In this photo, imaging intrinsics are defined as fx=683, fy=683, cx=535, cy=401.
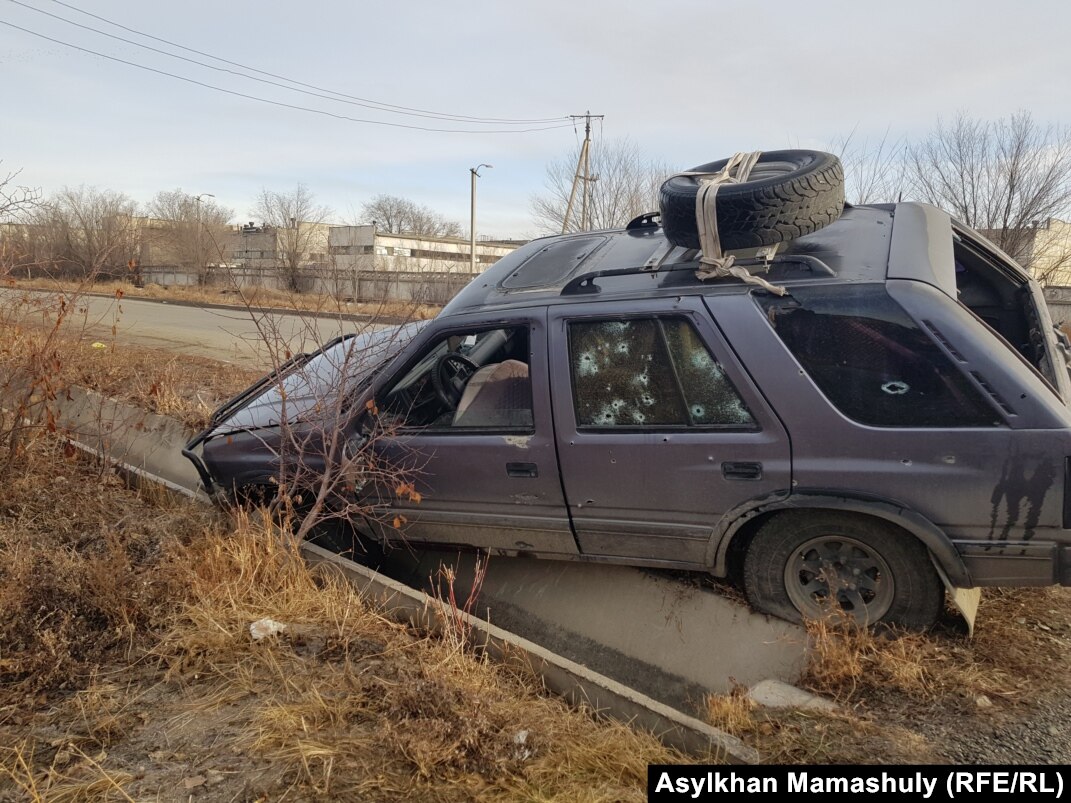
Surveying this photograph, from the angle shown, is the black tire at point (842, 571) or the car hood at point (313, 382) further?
the car hood at point (313, 382)

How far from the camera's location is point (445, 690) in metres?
2.56

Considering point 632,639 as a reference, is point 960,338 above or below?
above

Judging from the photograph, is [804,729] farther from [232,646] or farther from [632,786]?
[232,646]

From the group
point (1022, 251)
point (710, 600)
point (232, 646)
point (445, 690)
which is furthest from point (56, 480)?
point (1022, 251)

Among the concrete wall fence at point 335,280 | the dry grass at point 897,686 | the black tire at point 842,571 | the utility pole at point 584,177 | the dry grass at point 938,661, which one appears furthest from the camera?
the utility pole at point 584,177

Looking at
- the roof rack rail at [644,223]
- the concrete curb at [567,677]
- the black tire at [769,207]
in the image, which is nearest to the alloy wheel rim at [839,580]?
the concrete curb at [567,677]

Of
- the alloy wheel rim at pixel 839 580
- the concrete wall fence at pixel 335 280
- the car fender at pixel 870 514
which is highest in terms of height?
the concrete wall fence at pixel 335 280

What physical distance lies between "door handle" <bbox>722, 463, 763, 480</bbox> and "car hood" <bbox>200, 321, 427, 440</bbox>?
1.95 metres

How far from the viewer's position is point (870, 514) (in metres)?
2.86

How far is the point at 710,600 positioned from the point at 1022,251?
1668 cm

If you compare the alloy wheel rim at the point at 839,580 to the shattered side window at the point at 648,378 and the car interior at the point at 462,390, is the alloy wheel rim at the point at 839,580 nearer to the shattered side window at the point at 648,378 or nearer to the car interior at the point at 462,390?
the shattered side window at the point at 648,378

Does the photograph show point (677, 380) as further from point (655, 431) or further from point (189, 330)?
point (189, 330)

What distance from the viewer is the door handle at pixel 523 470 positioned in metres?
3.39

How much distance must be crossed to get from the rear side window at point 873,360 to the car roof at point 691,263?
116 mm
